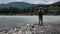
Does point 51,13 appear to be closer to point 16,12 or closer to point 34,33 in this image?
point 16,12

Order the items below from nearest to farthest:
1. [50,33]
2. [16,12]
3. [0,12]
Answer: [50,33], [0,12], [16,12]

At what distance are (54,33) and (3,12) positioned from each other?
82269 mm

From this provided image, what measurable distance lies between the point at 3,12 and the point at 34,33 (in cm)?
8208

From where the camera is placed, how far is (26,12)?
3880 inches

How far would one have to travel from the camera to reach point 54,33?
1188 cm

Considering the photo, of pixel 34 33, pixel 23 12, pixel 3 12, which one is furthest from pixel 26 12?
pixel 34 33

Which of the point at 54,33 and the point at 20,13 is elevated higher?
the point at 54,33

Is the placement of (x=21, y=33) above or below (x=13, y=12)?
above

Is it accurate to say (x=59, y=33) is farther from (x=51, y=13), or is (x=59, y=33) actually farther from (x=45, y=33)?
(x=51, y=13)

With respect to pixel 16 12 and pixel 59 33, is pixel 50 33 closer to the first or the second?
pixel 59 33

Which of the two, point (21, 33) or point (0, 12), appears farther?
point (0, 12)

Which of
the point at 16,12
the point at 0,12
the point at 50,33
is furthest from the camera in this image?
the point at 16,12

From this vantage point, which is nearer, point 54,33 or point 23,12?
point 54,33

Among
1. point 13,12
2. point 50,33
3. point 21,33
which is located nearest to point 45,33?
point 50,33
